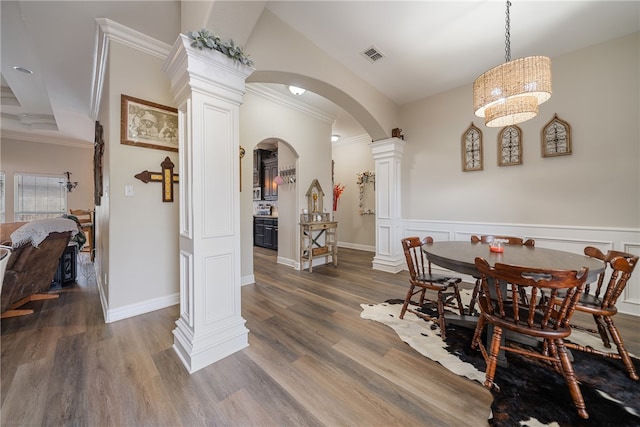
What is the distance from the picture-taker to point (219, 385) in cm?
152

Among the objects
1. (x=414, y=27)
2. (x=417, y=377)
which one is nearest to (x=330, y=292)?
(x=417, y=377)

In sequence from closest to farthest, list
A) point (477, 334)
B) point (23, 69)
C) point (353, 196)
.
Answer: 1. point (477, 334)
2. point (23, 69)
3. point (353, 196)

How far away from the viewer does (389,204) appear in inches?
167

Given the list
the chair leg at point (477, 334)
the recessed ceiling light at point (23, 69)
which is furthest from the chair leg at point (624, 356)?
the recessed ceiling light at point (23, 69)

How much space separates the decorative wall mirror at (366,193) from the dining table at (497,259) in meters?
3.72

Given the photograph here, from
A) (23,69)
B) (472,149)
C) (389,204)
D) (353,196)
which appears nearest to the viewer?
(23,69)

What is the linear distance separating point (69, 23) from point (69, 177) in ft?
19.0

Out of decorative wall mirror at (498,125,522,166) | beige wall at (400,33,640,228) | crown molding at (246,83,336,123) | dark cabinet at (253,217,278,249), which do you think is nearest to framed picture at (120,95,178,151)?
crown molding at (246,83,336,123)

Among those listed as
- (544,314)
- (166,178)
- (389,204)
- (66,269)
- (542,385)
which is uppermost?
(166,178)

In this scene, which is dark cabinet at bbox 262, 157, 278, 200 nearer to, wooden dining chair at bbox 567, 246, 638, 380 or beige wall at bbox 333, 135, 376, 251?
beige wall at bbox 333, 135, 376, 251

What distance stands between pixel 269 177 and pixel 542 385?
5.94m

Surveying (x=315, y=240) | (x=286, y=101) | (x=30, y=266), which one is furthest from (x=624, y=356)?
(x=30, y=266)

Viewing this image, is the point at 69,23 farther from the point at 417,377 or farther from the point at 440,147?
the point at 440,147

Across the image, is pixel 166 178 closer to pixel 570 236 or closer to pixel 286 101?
pixel 286 101
